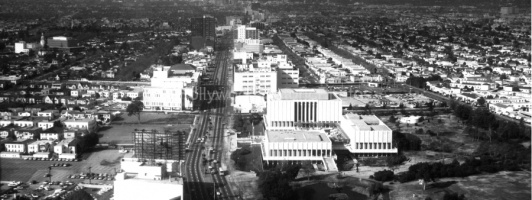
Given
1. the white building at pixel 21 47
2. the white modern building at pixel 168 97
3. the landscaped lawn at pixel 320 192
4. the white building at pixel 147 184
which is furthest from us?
the white building at pixel 21 47

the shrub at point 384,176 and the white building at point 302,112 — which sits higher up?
the white building at point 302,112

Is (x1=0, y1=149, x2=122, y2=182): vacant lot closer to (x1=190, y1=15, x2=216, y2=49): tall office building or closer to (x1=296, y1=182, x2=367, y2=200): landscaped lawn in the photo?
(x1=296, y1=182, x2=367, y2=200): landscaped lawn

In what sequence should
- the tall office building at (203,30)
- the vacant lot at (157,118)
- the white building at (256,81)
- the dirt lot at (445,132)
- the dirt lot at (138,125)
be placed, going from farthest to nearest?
the tall office building at (203,30), the white building at (256,81), the vacant lot at (157,118), the dirt lot at (138,125), the dirt lot at (445,132)

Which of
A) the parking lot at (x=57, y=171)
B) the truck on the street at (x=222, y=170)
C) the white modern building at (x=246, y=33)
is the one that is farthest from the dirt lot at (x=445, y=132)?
the white modern building at (x=246, y=33)

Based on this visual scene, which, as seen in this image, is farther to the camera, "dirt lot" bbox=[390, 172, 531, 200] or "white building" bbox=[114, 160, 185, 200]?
"dirt lot" bbox=[390, 172, 531, 200]

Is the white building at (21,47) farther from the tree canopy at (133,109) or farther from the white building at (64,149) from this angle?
the white building at (64,149)

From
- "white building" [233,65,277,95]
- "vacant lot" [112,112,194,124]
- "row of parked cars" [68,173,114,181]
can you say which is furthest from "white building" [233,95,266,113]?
"row of parked cars" [68,173,114,181]
